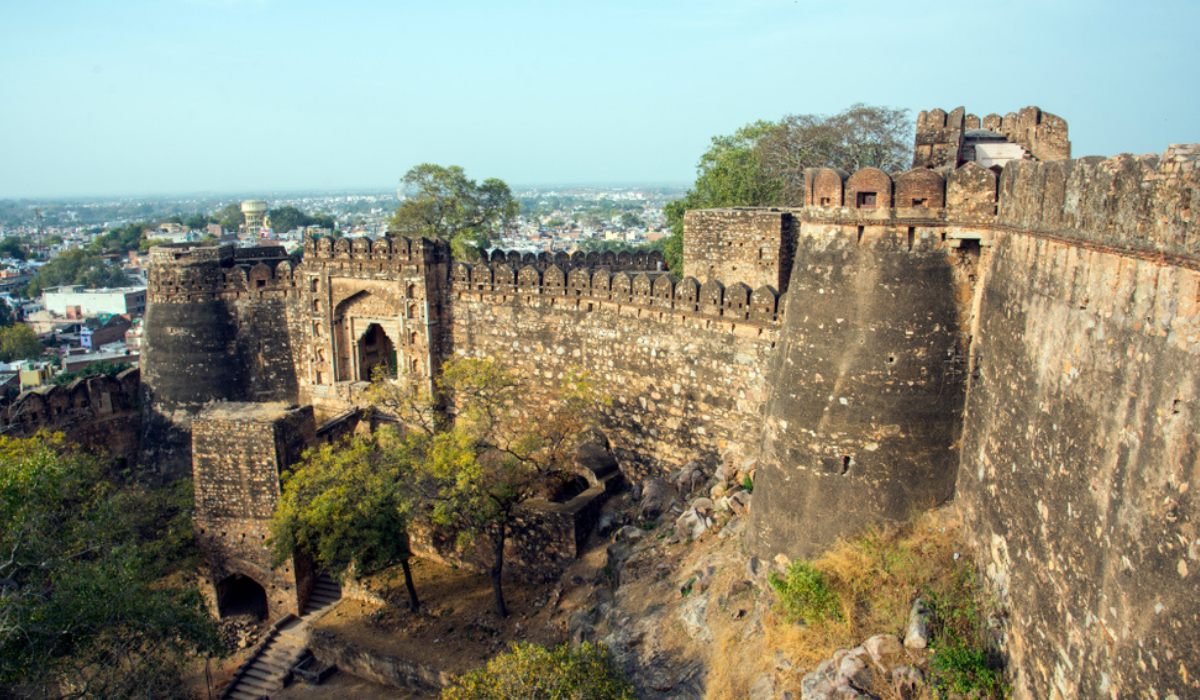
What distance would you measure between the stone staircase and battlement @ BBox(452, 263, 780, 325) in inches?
280

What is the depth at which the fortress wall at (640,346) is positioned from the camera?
1514 centimetres

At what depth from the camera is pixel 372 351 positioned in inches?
824

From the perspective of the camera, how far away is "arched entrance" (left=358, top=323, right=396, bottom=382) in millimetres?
20453

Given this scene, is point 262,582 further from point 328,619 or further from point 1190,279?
point 1190,279

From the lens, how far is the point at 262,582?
16.9 metres

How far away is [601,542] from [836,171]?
8.18 metres

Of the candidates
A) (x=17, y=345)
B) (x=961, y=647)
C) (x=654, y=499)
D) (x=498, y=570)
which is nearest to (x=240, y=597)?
(x=498, y=570)

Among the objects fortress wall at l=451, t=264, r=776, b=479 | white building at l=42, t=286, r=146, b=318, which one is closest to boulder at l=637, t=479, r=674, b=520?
fortress wall at l=451, t=264, r=776, b=479

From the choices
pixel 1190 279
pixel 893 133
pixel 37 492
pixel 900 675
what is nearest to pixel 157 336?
pixel 37 492

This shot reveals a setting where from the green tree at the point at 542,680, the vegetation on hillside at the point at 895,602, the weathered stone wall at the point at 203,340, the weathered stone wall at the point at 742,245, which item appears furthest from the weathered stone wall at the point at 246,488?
the vegetation on hillside at the point at 895,602

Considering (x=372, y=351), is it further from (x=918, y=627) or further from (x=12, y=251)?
(x=12, y=251)

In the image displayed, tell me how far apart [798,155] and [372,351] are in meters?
16.2

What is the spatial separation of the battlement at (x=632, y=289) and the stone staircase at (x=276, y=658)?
7.10m

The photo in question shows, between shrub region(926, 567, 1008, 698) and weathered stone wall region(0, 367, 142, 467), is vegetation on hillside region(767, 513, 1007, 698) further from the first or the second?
weathered stone wall region(0, 367, 142, 467)
